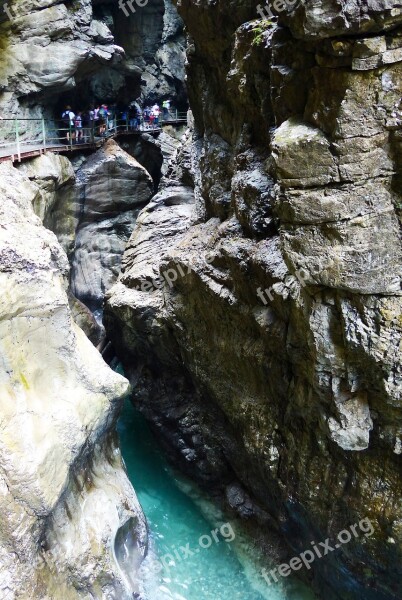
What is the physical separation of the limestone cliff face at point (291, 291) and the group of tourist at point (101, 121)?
6.76m

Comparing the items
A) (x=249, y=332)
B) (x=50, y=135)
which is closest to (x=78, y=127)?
(x=50, y=135)

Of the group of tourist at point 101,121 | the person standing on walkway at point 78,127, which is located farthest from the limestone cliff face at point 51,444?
the group of tourist at point 101,121

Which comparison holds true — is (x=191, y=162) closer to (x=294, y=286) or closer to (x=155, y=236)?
(x=155, y=236)

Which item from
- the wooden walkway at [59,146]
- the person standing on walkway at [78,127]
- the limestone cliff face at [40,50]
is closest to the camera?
the wooden walkway at [59,146]

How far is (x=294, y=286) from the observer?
783 cm

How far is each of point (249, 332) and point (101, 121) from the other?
48.4 feet

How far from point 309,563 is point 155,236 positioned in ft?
31.7

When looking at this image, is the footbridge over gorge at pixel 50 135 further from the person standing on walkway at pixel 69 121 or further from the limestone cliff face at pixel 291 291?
the limestone cliff face at pixel 291 291

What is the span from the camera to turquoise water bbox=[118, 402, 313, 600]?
32.6 feet

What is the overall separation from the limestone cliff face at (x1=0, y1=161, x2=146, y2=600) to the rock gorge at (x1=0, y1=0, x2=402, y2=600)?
0.03 metres

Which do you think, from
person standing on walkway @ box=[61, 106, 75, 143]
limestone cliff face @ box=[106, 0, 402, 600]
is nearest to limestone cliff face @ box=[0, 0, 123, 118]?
person standing on walkway @ box=[61, 106, 75, 143]

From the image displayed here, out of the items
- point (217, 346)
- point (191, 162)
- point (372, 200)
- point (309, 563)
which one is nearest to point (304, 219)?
point (372, 200)

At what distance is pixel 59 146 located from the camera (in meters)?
17.5

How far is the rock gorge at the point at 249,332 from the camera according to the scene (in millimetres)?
6559
